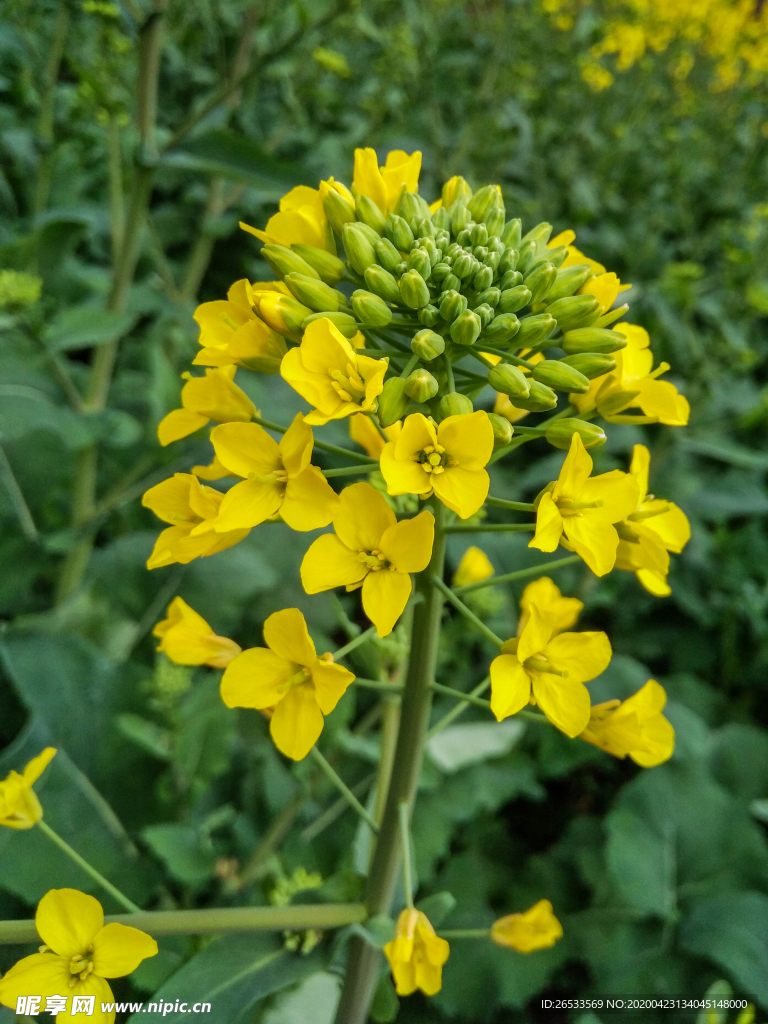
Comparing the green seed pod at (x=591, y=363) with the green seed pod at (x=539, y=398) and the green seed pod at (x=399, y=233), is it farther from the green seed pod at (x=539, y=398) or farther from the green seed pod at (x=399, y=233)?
the green seed pod at (x=399, y=233)

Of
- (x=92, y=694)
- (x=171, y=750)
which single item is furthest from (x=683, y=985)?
(x=92, y=694)

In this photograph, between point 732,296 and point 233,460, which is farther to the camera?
point 732,296

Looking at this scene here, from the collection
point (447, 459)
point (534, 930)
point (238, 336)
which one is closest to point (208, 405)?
point (238, 336)

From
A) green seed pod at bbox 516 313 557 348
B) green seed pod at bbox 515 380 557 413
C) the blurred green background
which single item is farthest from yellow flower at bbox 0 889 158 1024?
green seed pod at bbox 516 313 557 348

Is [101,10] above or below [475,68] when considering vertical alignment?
below

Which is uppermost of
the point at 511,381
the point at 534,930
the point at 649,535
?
the point at 511,381

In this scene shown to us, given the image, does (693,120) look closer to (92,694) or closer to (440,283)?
(440,283)

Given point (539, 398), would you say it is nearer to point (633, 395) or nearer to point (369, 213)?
point (633, 395)
